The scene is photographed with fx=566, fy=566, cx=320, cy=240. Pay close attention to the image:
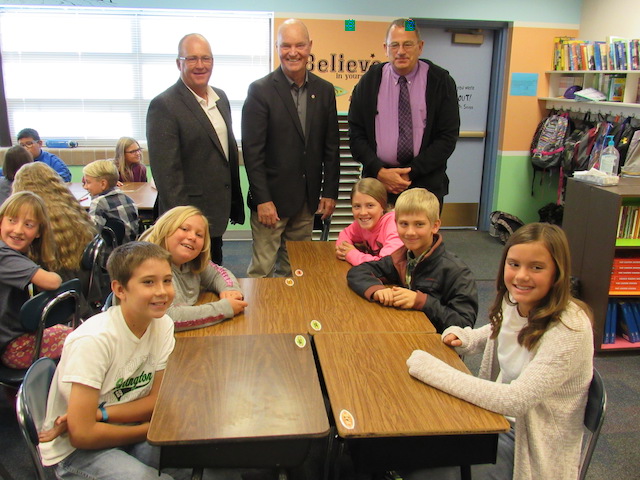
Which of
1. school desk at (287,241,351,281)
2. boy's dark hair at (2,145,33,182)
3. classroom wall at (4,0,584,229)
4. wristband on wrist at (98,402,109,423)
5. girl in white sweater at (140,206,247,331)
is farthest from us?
classroom wall at (4,0,584,229)

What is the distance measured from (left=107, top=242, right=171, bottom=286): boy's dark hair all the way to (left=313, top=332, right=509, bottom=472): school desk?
60cm

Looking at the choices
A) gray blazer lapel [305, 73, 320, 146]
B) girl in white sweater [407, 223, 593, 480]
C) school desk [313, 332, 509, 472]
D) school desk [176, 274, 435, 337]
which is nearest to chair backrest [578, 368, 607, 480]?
girl in white sweater [407, 223, 593, 480]

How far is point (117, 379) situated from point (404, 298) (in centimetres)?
103

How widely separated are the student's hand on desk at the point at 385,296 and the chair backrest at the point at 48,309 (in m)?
1.18

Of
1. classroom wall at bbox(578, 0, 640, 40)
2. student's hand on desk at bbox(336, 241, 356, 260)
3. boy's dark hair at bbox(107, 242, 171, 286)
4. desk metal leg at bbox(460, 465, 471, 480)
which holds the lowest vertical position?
desk metal leg at bbox(460, 465, 471, 480)

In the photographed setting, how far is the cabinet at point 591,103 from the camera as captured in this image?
437cm

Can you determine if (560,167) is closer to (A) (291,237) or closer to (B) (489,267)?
(B) (489,267)

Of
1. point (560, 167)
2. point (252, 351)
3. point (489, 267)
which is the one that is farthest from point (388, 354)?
point (560, 167)

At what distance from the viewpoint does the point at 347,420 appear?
137 cm

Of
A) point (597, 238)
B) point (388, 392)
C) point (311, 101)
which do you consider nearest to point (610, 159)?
point (597, 238)

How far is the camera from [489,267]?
5.01m

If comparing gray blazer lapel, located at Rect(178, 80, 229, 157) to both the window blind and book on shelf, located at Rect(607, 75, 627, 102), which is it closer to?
the window blind

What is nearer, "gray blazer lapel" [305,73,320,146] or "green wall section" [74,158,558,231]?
"gray blazer lapel" [305,73,320,146]

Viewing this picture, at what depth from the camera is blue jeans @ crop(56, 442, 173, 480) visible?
1.49 m
